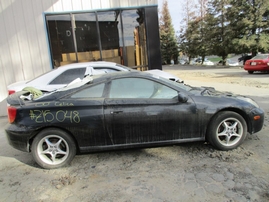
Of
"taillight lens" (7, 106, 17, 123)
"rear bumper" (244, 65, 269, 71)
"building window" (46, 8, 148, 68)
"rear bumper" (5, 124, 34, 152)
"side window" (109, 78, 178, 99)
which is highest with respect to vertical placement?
"building window" (46, 8, 148, 68)

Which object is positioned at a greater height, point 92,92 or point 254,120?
point 92,92

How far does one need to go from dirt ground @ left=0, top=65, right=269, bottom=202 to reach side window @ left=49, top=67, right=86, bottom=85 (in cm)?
238

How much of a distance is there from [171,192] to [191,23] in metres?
33.4

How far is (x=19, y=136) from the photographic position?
11.0ft

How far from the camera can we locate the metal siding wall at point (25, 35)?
25.0ft

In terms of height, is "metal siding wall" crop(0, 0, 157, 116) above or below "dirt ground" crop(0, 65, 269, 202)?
above

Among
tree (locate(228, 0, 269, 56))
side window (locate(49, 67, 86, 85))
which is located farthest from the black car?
tree (locate(228, 0, 269, 56))

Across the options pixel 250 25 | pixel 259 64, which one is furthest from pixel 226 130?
pixel 250 25

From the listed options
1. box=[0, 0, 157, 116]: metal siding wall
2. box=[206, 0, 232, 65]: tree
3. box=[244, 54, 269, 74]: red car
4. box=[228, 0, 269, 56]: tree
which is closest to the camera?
box=[0, 0, 157, 116]: metal siding wall

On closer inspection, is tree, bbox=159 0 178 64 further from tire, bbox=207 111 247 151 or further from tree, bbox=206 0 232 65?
tire, bbox=207 111 247 151

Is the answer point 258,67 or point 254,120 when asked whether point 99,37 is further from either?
point 258,67

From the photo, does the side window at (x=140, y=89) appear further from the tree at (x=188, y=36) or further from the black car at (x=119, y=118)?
the tree at (x=188, y=36)

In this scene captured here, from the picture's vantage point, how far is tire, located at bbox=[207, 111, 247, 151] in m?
3.52

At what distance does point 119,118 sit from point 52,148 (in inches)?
45.0
